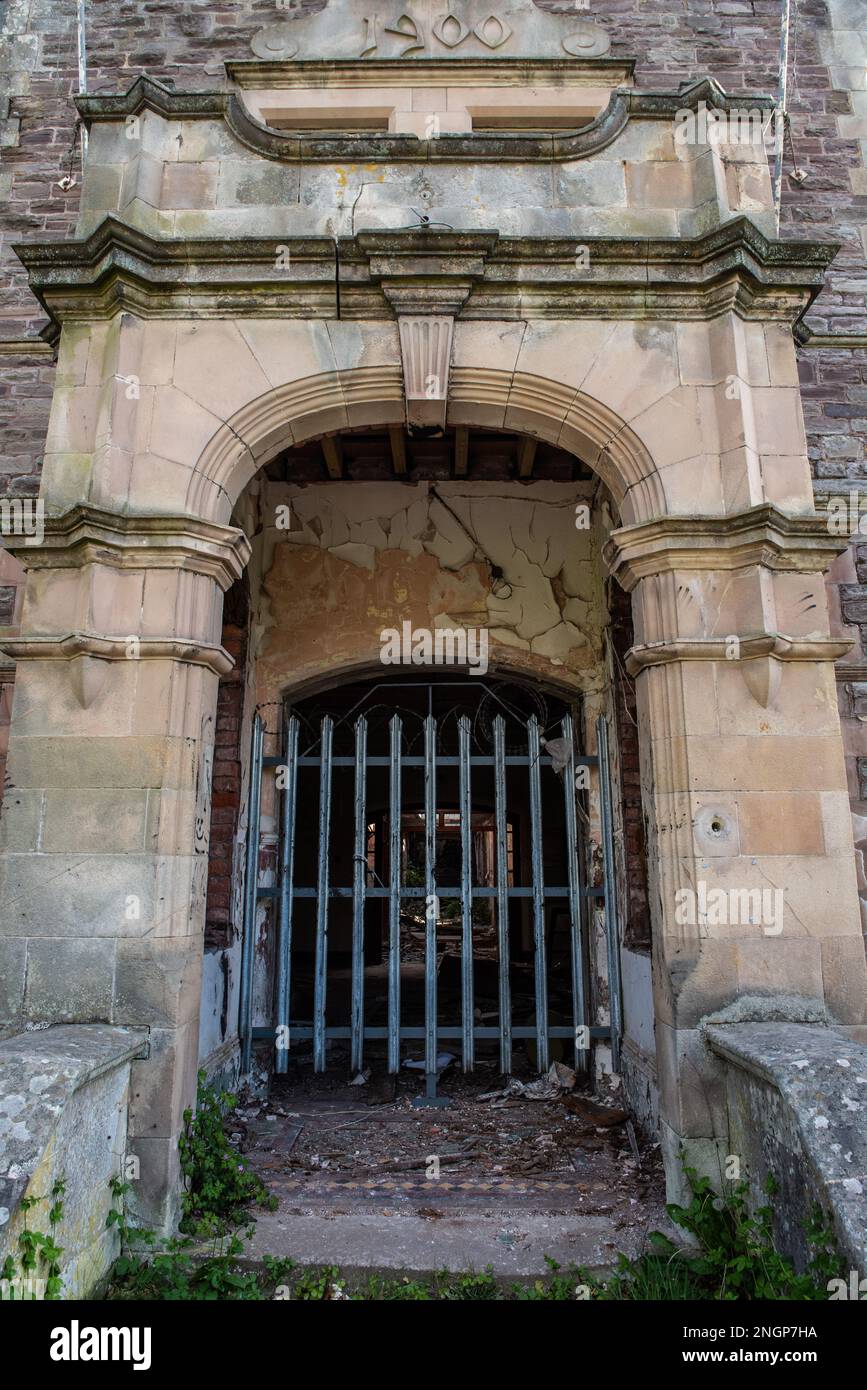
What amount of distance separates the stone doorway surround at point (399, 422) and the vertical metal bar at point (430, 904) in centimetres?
149

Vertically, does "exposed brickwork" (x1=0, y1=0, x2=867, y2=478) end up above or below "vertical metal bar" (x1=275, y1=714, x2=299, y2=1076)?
above

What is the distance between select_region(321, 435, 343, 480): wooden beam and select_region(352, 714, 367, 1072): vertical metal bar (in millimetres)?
1729

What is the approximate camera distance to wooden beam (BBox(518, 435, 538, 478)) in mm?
5320

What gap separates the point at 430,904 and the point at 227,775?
1.49m

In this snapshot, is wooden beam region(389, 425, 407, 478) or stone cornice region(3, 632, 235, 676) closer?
stone cornice region(3, 632, 235, 676)

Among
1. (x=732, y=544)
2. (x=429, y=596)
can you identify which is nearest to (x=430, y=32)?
(x=429, y=596)

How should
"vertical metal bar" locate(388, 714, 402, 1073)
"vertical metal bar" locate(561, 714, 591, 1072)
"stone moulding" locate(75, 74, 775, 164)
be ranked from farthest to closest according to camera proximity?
"vertical metal bar" locate(561, 714, 591, 1072) → "vertical metal bar" locate(388, 714, 402, 1073) → "stone moulding" locate(75, 74, 775, 164)

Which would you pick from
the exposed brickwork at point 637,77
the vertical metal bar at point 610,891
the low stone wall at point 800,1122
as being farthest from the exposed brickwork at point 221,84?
the low stone wall at point 800,1122

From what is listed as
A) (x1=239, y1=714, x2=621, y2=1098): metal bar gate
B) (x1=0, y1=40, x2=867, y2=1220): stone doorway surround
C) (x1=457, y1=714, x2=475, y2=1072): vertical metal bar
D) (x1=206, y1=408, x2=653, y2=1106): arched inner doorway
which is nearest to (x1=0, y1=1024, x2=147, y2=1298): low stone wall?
(x1=0, y1=40, x2=867, y2=1220): stone doorway surround

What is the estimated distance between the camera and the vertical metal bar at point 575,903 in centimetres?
484

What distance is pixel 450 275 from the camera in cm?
371

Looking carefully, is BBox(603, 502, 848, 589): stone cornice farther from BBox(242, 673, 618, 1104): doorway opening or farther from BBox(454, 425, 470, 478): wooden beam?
BBox(454, 425, 470, 478): wooden beam

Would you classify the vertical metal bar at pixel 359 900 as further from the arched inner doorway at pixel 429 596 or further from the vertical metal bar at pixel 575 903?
the vertical metal bar at pixel 575 903

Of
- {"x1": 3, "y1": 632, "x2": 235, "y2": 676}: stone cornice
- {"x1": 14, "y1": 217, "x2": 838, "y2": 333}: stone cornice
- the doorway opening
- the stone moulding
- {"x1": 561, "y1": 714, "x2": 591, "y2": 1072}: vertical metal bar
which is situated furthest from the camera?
{"x1": 561, "y1": 714, "x2": 591, "y2": 1072}: vertical metal bar
